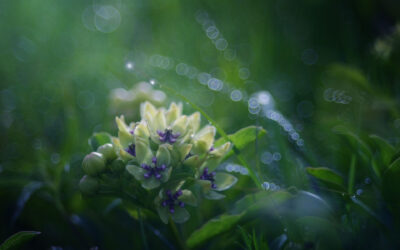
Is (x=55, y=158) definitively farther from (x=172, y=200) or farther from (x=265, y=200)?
(x=265, y=200)

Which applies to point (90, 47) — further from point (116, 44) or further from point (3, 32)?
point (3, 32)

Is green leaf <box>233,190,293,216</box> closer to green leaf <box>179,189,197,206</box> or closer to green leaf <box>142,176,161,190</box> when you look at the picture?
green leaf <box>179,189,197,206</box>

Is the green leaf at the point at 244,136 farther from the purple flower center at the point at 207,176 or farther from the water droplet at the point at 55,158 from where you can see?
the water droplet at the point at 55,158

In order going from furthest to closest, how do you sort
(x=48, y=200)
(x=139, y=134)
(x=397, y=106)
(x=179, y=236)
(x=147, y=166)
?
(x=397, y=106), (x=48, y=200), (x=179, y=236), (x=139, y=134), (x=147, y=166)

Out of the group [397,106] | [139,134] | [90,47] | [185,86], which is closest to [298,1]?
[185,86]

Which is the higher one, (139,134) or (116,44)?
(116,44)

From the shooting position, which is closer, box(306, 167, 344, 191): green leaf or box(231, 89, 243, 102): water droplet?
box(306, 167, 344, 191): green leaf

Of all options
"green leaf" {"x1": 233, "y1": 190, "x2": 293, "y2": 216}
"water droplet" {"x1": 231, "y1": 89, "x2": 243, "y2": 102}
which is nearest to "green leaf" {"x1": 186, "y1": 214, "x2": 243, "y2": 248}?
"green leaf" {"x1": 233, "y1": 190, "x2": 293, "y2": 216}
